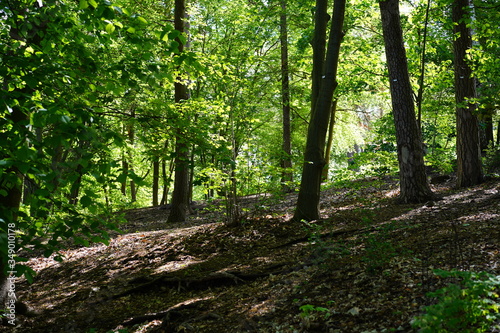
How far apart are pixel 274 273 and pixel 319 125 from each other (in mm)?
3562

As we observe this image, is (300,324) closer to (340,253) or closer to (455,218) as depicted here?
(340,253)

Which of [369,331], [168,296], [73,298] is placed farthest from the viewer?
[73,298]

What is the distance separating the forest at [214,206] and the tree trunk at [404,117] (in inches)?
1.2

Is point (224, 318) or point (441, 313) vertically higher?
point (441, 313)

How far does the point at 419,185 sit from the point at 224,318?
595cm

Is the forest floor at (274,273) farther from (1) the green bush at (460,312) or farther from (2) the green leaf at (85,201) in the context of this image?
(2) the green leaf at (85,201)

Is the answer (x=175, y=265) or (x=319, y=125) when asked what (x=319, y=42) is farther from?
(x=175, y=265)

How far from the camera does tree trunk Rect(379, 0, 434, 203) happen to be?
28.1ft

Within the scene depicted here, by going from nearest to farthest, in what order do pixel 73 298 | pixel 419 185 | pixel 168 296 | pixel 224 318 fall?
Answer: 1. pixel 224 318
2. pixel 168 296
3. pixel 73 298
4. pixel 419 185

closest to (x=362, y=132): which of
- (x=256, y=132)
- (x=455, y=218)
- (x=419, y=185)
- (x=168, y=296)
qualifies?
(x=256, y=132)

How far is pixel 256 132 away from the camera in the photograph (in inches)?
774

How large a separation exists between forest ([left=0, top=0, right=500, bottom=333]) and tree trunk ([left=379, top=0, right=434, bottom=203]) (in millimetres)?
31

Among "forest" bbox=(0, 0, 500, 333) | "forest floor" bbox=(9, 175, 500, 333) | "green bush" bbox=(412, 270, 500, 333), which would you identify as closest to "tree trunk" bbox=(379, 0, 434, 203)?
"forest" bbox=(0, 0, 500, 333)

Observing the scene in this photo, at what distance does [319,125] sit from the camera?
316 inches
